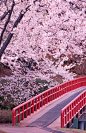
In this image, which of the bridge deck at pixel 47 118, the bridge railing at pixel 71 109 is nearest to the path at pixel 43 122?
the bridge deck at pixel 47 118

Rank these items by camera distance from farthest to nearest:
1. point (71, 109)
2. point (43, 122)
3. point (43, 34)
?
point (43, 34) < point (71, 109) < point (43, 122)

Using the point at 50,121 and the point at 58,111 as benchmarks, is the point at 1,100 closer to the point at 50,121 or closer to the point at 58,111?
the point at 58,111

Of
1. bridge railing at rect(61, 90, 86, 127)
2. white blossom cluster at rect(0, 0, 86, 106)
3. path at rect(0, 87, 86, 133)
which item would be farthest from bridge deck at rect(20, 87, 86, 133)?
white blossom cluster at rect(0, 0, 86, 106)

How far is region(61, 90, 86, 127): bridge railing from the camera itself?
1314 cm

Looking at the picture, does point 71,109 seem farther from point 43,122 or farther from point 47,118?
point 43,122

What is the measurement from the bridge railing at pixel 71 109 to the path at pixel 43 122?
45 cm

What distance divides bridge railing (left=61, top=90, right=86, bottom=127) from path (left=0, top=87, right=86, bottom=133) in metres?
0.45

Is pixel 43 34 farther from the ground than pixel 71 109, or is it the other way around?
pixel 43 34

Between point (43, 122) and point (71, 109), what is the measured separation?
2060 mm

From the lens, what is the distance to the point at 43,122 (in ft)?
44.8

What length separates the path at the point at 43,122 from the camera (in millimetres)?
11719

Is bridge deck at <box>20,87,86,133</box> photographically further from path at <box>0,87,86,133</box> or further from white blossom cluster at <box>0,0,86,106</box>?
white blossom cluster at <box>0,0,86,106</box>

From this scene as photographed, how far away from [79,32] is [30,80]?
17.1ft

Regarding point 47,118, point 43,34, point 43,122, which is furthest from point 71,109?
point 43,34
